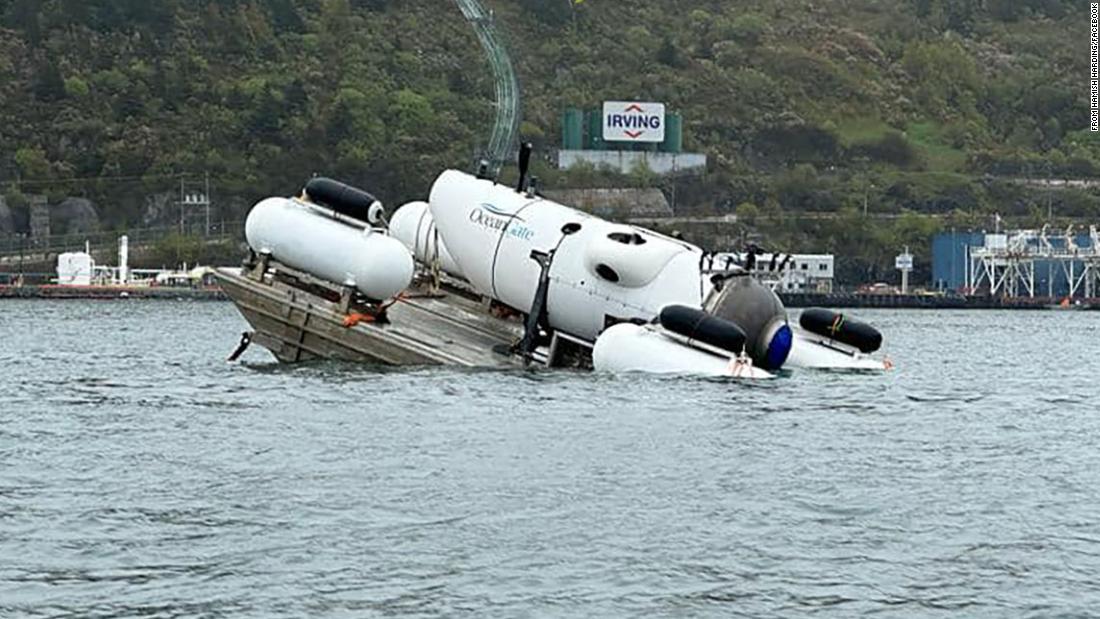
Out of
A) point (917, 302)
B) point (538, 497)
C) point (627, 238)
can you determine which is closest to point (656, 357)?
point (627, 238)

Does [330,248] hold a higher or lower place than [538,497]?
higher

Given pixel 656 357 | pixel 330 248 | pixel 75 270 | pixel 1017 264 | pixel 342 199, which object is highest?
pixel 342 199

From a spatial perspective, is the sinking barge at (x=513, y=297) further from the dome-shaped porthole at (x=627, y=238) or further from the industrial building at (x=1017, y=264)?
the industrial building at (x=1017, y=264)

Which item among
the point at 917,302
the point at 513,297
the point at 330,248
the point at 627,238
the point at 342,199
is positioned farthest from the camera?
the point at 917,302

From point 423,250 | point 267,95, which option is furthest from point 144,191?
point 423,250

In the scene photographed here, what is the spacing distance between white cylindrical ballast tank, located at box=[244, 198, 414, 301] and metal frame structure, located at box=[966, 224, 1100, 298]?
134 m

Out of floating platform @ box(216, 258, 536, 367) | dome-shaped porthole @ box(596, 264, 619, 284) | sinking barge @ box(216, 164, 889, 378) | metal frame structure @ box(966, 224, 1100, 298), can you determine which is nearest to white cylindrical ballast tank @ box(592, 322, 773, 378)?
sinking barge @ box(216, 164, 889, 378)

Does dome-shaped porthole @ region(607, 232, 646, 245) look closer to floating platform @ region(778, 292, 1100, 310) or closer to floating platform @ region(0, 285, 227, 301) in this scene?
floating platform @ region(0, 285, 227, 301)

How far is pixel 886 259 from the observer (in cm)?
19962

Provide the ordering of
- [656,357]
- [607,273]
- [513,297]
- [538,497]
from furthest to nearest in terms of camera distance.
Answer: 1. [513,297]
2. [607,273]
3. [656,357]
4. [538,497]

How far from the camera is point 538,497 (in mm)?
33750

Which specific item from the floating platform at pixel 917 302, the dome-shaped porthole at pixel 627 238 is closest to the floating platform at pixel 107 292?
the floating platform at pixel 917 302

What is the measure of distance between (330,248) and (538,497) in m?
18.6

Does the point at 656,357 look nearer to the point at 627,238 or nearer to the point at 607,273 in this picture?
the point at 607,273
